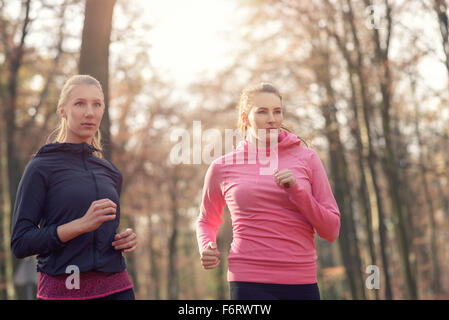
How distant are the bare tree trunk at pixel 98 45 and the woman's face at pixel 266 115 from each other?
253cm

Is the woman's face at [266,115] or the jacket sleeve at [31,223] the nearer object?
the jacket sleeve at [31,223]

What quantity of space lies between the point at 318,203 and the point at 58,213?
58.9 inches

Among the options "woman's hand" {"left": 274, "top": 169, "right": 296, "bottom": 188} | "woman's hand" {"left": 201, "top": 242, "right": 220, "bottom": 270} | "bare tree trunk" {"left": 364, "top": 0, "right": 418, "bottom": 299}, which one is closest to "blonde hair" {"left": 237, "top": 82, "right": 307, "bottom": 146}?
"woman's hand" {"left": 274, "top": 169, "right": 296, "bottom": 188}

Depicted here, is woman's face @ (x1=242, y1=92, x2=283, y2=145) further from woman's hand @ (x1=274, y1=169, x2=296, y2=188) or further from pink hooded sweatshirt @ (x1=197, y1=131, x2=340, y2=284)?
woman's hand @ (x1=274, y1=169, x2=296, y2=188)

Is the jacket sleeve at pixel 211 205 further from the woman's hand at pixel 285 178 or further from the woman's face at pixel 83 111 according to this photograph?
the woman's face at pixel 83 111

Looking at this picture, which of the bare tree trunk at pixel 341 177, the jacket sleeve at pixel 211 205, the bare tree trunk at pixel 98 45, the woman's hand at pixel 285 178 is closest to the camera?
the woman's hand at pixel 285 178

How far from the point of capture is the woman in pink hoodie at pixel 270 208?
295 centimetres

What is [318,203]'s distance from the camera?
3064 millimetres

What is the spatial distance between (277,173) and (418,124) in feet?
64.2

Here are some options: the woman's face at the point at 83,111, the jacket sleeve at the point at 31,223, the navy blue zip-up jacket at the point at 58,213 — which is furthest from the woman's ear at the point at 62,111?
the jacket sleeve at the point at 31,223

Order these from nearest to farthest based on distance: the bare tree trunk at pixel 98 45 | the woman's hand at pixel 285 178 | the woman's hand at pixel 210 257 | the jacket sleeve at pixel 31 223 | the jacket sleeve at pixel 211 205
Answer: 1. the jacket sleeve at pixel 31 223
2. the woman's hand at pixel 285 178
3. the woman's hand at pixel 210 257
4. the jacket sleeve at pixel 211 205
5. the bare tree trunk at pixel 98 45

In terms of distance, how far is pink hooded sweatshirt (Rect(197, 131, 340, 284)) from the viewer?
2.96m
